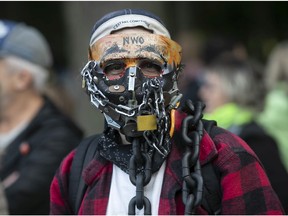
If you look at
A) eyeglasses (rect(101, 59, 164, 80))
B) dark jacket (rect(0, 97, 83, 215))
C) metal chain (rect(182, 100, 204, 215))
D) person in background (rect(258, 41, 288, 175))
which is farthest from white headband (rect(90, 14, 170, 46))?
person in background (rect(258, 41, 288, 175))

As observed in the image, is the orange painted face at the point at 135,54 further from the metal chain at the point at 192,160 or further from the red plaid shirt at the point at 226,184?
the red plaid shirt at the point at 226,184

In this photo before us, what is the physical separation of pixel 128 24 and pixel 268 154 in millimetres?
1875

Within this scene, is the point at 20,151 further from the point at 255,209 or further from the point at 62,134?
the point at 255,209

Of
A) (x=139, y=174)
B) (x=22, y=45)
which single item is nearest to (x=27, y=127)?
(x=22, y=45)

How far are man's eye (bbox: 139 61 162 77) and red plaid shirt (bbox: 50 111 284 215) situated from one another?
30 centimetres

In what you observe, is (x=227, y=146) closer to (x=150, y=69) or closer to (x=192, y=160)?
(x=192, y=160)

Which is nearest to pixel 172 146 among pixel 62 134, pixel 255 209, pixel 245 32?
pixel 255 209

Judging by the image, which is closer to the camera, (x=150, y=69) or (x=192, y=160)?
(x=192, y=160)

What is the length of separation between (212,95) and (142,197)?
2750mm

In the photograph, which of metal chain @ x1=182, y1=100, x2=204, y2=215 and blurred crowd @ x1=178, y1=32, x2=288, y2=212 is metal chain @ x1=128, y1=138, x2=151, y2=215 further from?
blurred crowd @ x1=178, y1=32, x2=288, y2=212

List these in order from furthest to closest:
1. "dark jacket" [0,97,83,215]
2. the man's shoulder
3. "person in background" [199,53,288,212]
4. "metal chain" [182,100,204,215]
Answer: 1. "person in background" [199,53,288,212]
2. "dark jacket" [0,97,83,215]
3. the man's shoulder
4. "metal chain" [182,100,204,215]

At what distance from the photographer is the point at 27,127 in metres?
4.98

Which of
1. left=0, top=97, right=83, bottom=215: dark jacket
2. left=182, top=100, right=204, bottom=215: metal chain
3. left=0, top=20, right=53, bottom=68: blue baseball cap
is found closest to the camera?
left=182, top=100, right=204, bottom=215: metal chain

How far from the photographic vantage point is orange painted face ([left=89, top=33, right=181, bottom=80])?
121 inches
